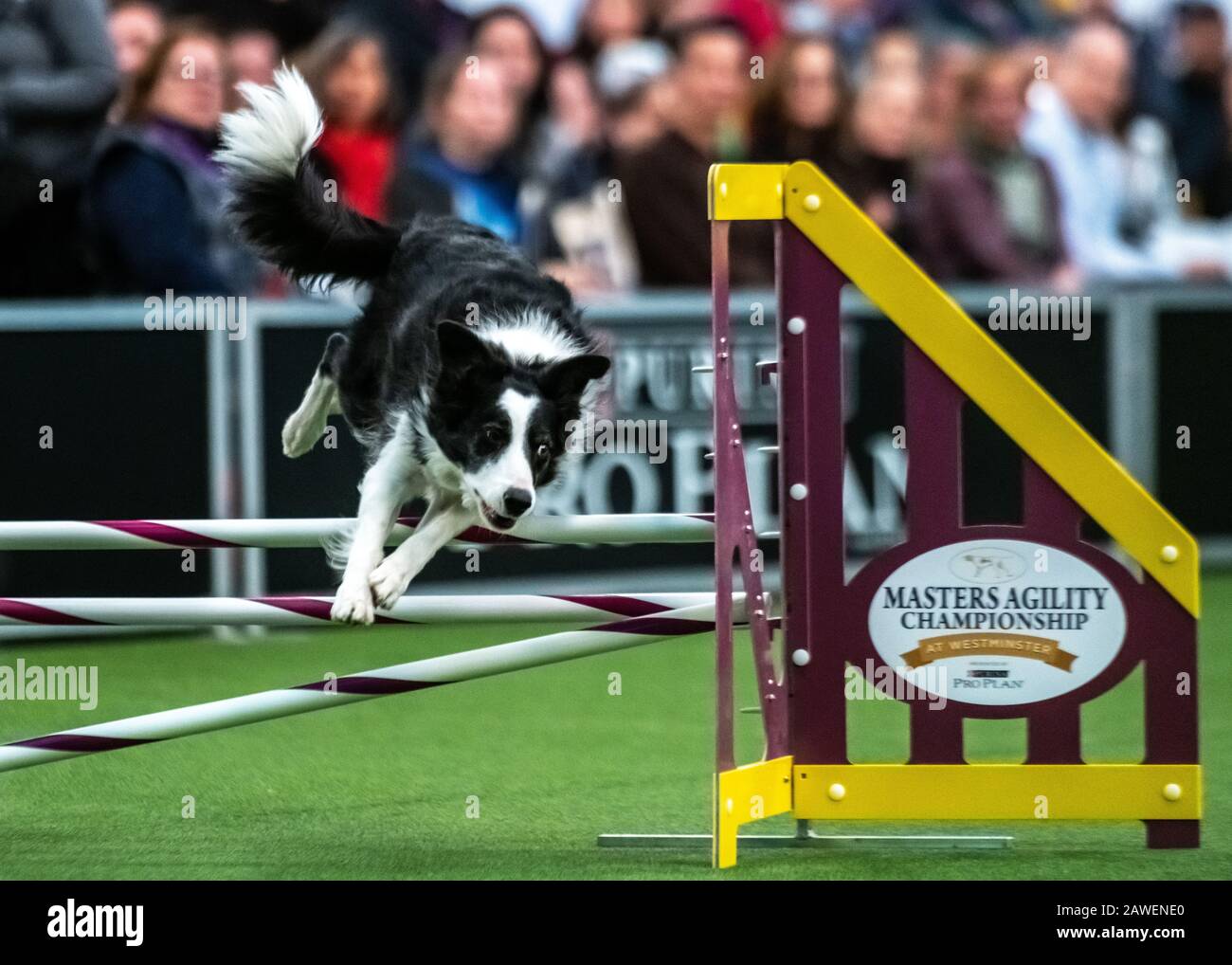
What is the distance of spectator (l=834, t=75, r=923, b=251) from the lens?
9219 millimetres

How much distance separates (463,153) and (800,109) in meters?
1.54

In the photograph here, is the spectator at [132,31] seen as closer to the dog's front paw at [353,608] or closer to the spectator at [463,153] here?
the spectator at [463,153]

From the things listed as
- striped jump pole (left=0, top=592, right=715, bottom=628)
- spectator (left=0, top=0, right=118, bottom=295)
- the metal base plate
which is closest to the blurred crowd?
spectator (left=0, top=0, right=118, bottom=295)

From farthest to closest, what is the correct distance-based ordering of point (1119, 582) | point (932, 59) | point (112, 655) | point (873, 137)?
point (932, 59)
point (873, 137)
point (112, 655)
point (1119, 582)

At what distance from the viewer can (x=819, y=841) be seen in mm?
4496

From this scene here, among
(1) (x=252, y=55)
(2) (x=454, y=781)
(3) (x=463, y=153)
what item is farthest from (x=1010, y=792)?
(1) (x=252, y=55)

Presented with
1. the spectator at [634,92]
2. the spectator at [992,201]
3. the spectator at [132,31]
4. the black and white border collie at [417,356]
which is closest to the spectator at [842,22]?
the spectator at [992,201]

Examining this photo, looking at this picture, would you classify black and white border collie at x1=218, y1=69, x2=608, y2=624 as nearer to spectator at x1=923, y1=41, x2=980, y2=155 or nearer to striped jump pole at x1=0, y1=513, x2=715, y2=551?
striped jump pole at x1=0, y1=513, x2=715, y2=551

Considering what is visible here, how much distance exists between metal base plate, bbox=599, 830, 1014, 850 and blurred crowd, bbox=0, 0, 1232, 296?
3102 mm

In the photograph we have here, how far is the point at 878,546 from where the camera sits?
8312 mm

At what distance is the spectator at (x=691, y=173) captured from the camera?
28.3 feet
